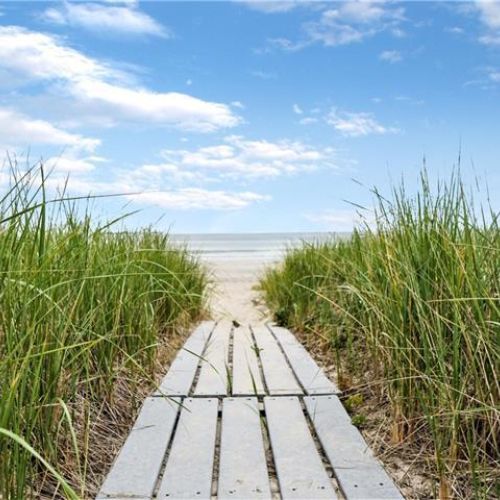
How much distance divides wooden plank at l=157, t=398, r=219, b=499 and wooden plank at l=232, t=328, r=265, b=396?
0.27 metres

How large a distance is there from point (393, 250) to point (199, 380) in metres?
1.34

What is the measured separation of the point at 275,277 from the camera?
629 centimetres

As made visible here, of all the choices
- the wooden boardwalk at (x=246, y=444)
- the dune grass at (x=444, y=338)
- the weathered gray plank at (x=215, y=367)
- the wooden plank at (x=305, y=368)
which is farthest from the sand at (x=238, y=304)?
the dune grass at (x=444, y=338)

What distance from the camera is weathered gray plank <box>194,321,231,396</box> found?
9.84 feet

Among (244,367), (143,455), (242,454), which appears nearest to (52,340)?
(143,455)

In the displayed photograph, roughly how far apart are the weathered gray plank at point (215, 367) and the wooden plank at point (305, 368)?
423 millimetres

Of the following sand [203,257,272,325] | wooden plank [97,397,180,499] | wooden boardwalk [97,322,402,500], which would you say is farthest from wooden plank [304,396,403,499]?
sand [203,257,272,325]

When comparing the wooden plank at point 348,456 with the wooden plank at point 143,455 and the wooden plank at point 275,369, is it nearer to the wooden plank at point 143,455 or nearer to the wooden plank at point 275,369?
the wooden plank at point 275,369

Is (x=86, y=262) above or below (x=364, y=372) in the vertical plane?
above

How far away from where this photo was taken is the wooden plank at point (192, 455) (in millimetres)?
1950

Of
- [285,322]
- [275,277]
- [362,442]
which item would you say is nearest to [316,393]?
[362,442]

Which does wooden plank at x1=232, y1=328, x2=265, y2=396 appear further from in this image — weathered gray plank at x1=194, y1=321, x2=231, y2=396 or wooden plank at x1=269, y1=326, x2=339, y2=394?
wooden plank at x1=269, y1=326, x2=339, y2=394

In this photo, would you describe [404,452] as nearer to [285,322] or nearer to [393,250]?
[393,250]

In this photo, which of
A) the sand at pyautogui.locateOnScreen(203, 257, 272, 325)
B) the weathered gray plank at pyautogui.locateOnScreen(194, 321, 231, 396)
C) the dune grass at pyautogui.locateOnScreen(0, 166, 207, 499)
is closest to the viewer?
the dune grass at pyautogui.locateOnScreen(0, 166, 207, 499)
